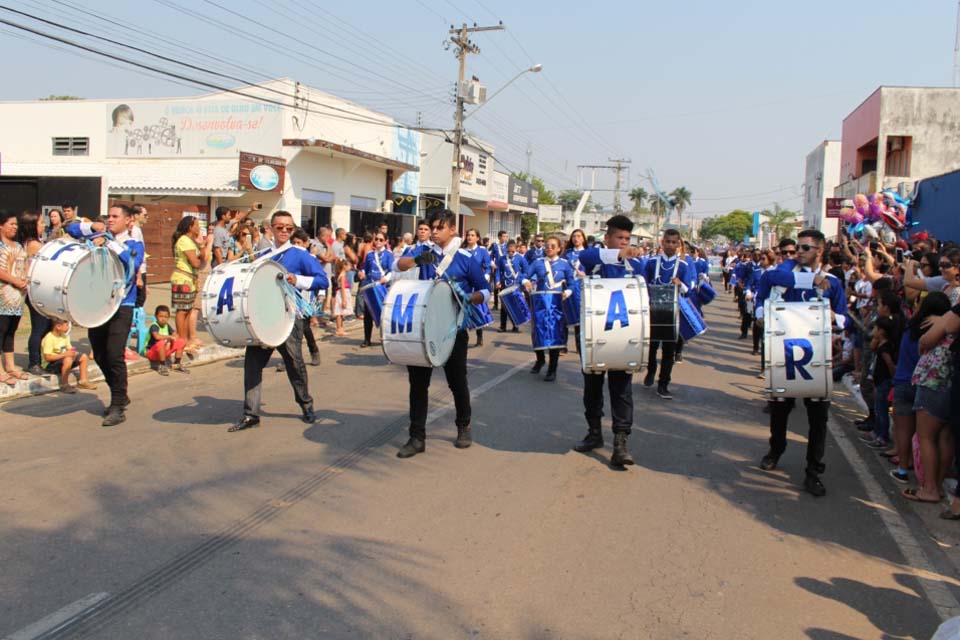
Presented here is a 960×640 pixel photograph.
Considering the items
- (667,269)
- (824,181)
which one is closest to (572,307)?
(667,269)

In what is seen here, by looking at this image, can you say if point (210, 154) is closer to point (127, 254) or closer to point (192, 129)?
point (192, 129)

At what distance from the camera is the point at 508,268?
18.1m

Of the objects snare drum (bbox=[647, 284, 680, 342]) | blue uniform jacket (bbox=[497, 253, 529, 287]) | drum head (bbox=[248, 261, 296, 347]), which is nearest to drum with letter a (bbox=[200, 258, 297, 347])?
drum head (bbox=[248, 261, 296, 347])

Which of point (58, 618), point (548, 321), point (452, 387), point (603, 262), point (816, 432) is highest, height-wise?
point (603, 262)

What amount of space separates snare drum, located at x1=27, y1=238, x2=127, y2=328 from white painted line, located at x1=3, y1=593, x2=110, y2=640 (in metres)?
3.59

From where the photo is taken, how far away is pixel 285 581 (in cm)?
420

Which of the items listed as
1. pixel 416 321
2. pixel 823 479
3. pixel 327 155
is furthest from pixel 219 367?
pixel 327 155

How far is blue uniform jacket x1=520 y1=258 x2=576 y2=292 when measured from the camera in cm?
1081

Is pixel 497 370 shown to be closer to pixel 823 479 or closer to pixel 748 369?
pixel 748 369

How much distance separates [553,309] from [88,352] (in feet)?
20.0

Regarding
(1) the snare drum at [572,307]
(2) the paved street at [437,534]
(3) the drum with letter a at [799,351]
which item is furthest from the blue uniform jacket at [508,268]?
(3) the drum with letter a at [799,351]

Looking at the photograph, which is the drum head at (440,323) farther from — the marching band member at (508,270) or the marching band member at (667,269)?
the marching band member at (508,270)

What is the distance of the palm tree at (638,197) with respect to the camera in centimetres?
11053

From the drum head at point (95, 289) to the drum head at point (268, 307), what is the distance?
1396 millimetres
